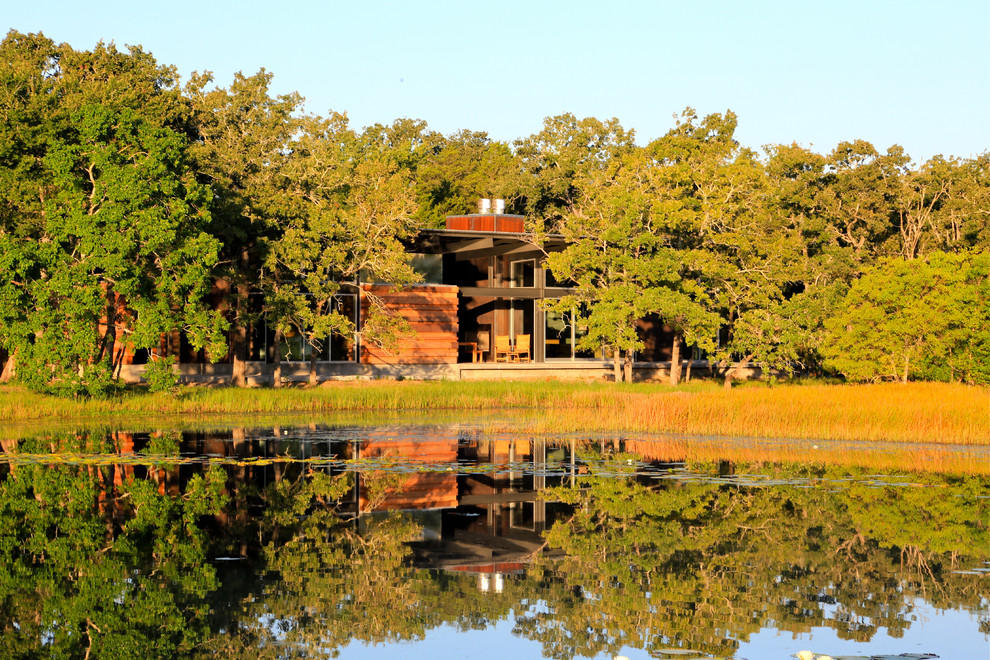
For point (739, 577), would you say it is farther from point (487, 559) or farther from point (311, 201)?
point (311, 201)

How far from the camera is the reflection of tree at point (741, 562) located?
816 cm

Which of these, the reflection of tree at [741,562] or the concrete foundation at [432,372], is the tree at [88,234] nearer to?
the concrete foundation at [432,372]

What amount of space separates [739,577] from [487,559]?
2250mm

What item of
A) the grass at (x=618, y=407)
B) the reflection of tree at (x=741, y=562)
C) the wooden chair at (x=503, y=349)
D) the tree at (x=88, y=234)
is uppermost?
the tree at (x=88, y=234)

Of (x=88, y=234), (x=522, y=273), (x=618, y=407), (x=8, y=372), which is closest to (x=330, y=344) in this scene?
(x=522, y=273)

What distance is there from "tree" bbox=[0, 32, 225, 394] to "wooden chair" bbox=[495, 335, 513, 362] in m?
13.4

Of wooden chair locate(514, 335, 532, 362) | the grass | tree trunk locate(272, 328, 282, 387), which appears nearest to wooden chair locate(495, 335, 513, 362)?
wooden chair locate(514, 335, 532, 362)

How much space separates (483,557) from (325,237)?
20.9 m

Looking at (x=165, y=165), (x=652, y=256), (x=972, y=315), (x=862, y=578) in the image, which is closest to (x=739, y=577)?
(x=862, y=578)

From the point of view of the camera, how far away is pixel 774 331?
113 ft

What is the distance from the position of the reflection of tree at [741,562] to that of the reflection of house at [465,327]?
1949 centimetres

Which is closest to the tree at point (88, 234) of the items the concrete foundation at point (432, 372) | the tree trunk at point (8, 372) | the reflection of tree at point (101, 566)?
the tree trunk at point (8, 372)

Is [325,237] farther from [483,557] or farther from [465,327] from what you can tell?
[483,557]

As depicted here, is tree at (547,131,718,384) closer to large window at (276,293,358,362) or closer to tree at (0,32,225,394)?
large window at (276,293,358,362)
